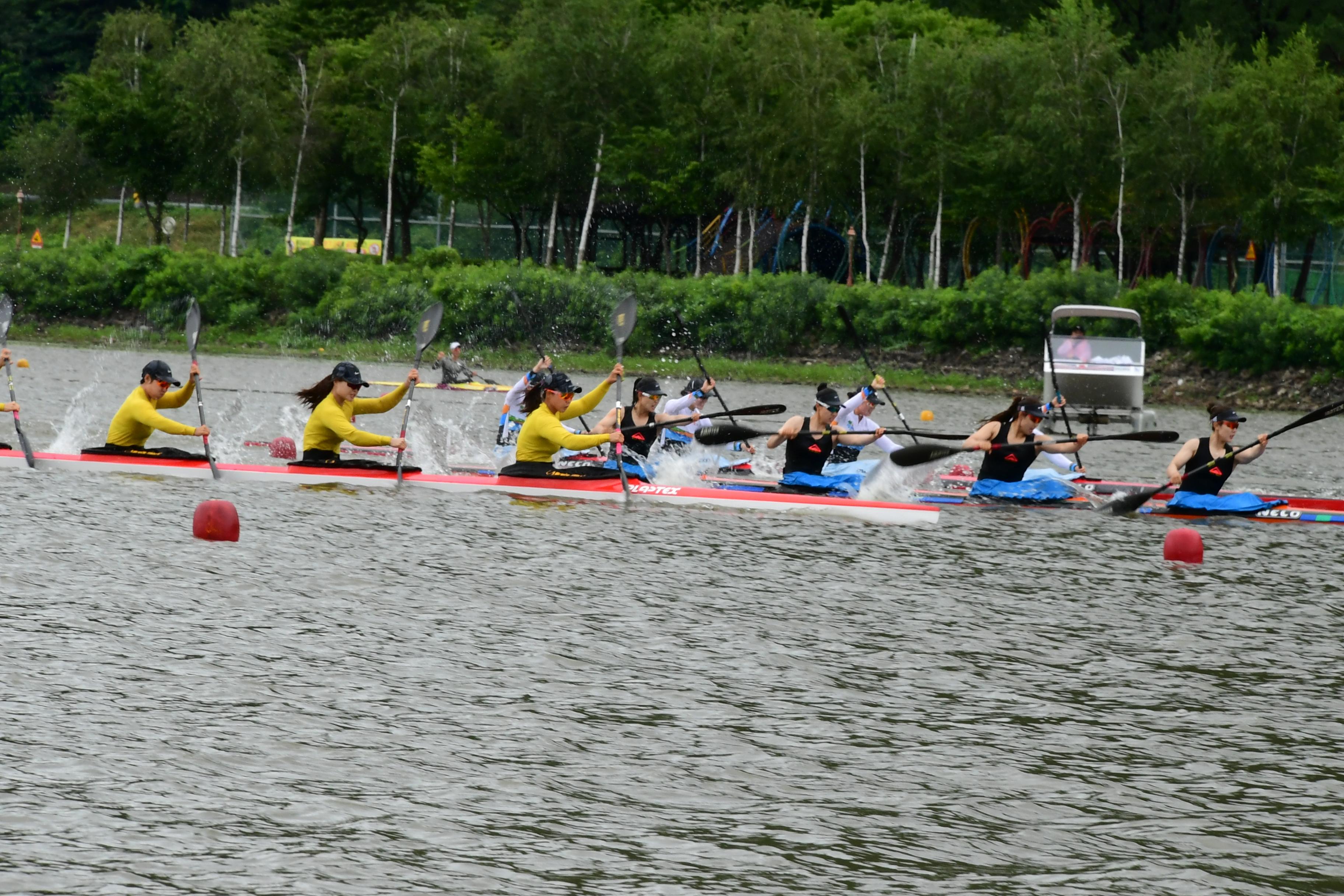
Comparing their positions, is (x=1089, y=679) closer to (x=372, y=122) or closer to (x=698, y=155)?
(x=698, y=155)

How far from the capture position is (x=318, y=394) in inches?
751

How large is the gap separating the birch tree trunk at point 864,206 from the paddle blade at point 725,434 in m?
30.3

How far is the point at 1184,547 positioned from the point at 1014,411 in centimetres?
308

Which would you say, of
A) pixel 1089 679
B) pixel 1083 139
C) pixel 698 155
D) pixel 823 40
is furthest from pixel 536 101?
pixel 1089 679

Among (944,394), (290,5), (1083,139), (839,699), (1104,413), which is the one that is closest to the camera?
(839,699)

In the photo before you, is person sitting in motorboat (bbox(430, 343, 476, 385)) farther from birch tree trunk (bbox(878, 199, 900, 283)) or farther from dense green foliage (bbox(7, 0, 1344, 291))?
birch tree trunk (bbox(878, 199, 900, 283))

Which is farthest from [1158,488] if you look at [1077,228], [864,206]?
[864,206]

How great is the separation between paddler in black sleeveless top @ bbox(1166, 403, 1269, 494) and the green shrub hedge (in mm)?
24531

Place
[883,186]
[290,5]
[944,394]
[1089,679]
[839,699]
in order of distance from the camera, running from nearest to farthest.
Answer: [839,699], [1089,679], [944,394], [883,186], [290,5]

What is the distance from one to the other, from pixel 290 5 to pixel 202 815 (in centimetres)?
6278

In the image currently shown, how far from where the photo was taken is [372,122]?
2283 inches

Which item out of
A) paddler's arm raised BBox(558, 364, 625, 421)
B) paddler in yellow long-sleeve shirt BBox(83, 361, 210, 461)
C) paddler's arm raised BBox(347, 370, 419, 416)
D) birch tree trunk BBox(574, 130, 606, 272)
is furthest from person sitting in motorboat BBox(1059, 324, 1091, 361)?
birch tree trunk BBox(574, 130, 606, 272)

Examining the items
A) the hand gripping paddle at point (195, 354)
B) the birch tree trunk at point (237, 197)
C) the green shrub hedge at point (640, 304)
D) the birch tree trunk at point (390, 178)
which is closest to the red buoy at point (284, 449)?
the hand gripping paddle at point (195, 354)

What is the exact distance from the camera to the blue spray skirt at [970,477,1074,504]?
19.8 metres
